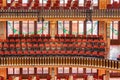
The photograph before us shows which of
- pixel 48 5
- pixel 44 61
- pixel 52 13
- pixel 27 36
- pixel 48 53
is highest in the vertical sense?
pixel 48 5

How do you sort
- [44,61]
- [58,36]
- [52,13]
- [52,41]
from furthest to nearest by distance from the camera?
[58,36] → [52,13] → [52,41] → [44,61]

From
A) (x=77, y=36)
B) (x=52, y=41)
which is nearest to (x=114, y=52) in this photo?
(x=77, y=36)

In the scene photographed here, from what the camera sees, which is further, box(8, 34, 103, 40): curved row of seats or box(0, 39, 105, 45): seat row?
box(8, 34, 103, 40): curved row of seats

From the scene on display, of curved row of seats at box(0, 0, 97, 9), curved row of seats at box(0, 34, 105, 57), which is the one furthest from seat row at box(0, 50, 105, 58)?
curved row of seats at box(0, 0, 97, 9)

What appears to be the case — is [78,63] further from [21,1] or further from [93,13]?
[21,1]

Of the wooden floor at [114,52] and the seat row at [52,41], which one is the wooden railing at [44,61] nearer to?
the seat row at [52,41]

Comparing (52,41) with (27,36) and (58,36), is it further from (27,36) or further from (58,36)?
(27,36)

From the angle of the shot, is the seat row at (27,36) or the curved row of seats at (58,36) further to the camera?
the seat row at (27,36)

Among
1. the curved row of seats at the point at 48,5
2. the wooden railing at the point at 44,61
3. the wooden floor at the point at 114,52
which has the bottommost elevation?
the wooden railing at the point at 44,61

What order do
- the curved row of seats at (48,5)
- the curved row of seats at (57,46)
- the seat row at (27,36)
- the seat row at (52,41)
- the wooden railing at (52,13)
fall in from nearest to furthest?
the curved row of seats at (57,46)
the seat row at (52,41)
the wooden railing at (52,13)
the seat row at (27,36)
the curved row of seats at (48,5)

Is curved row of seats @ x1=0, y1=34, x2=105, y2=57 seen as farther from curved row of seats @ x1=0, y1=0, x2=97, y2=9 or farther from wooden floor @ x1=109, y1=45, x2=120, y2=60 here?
curved row of seats @ x1=0, y1=0, x2=97, y2=9

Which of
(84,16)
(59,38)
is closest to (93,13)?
(84,16)

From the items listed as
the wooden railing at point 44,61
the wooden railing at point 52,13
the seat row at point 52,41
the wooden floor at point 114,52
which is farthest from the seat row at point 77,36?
the wooden railing at point 44,61

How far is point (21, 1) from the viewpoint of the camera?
40.9 m
